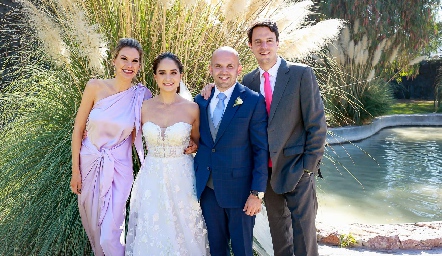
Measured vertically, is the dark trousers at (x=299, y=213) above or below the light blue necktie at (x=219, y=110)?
below

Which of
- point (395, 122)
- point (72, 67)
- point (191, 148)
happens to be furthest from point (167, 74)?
point (395, 122)

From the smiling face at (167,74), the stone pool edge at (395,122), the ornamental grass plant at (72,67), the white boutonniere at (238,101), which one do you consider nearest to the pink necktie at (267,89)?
the white boutonniere at (238,101)

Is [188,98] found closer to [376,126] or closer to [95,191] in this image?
[95,191]

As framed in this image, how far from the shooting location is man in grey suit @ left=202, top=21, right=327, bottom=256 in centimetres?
255

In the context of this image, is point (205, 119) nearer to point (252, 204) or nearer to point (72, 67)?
point (252, 204)

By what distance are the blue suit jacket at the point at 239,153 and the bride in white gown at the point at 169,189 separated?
209 millimetres

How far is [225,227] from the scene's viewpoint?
2568mm

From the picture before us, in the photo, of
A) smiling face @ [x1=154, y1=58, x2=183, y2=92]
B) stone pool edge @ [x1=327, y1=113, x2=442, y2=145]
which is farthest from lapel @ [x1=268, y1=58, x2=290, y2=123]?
stone pool edge @ [x1=327, y1=113, x2=442, y2=145]

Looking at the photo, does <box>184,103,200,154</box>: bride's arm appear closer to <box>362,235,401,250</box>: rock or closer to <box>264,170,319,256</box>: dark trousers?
<box>264,170,319,256</box>: dark trousers

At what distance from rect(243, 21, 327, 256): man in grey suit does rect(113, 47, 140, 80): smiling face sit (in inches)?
28.1

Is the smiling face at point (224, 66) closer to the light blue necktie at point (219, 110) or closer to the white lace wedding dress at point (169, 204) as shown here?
the light blue necktie at point (219, 110)

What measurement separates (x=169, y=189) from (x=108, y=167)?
395 millimetres

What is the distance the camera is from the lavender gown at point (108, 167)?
275cm

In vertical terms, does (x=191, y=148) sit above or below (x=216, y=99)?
below
